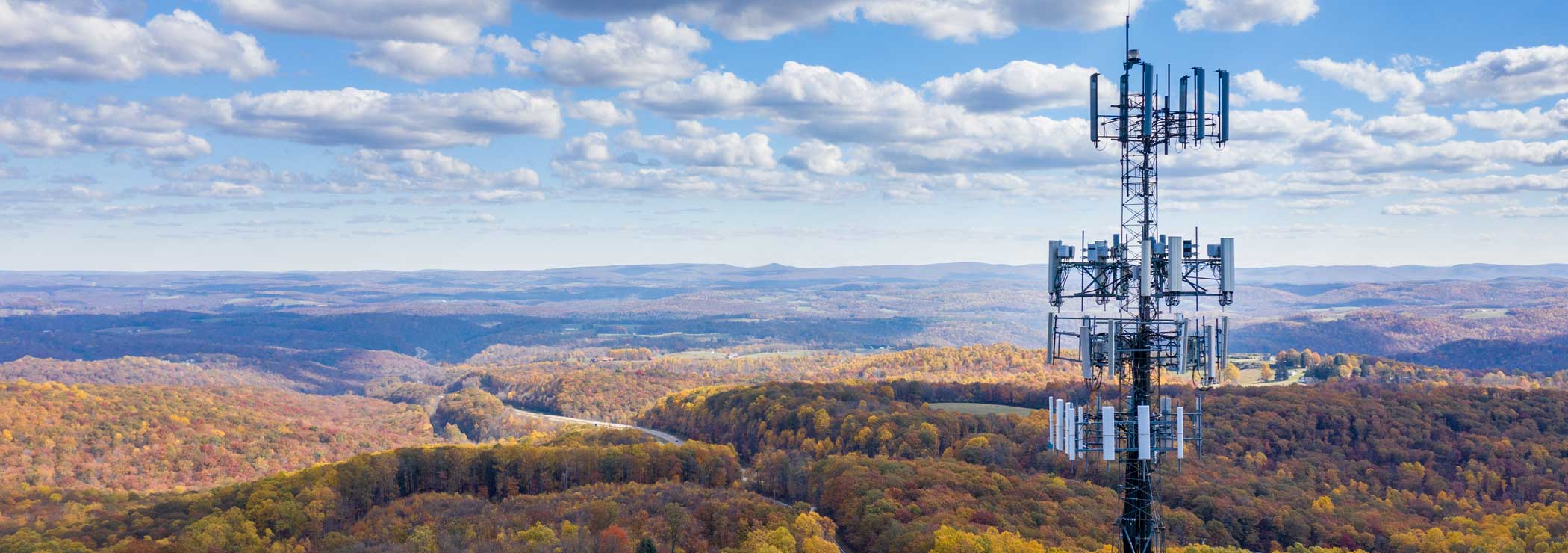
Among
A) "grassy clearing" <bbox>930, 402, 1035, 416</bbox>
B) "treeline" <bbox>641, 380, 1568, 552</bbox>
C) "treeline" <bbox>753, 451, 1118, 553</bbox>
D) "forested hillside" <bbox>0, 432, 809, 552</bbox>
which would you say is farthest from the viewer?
"grassy clearing" <bbox>930, 402, 1035, 416</bbox>

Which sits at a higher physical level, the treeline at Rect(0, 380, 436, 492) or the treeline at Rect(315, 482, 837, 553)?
the treeline at Rect(315, 482, 837, 553)

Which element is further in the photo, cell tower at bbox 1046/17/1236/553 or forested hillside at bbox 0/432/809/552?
forested hillside at bbox 0/432/809/552

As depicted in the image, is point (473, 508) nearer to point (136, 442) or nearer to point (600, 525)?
point (600, 525)

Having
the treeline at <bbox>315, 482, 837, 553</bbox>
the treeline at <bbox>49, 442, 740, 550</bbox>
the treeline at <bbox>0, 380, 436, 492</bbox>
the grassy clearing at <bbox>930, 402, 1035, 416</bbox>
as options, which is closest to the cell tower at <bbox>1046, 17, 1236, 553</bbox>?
the treeline at <bbox>315, 482, 837, 553</bbox>

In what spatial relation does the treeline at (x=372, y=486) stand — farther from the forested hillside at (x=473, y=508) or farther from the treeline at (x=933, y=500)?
the treeline at (x=933, y=500)

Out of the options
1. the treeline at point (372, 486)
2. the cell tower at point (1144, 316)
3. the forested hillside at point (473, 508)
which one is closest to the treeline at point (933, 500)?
the forested hillside at point (473, 508)

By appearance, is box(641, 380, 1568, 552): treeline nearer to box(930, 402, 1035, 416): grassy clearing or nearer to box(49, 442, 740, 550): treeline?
box(930, 402, 1035, 416): grassy clearing
